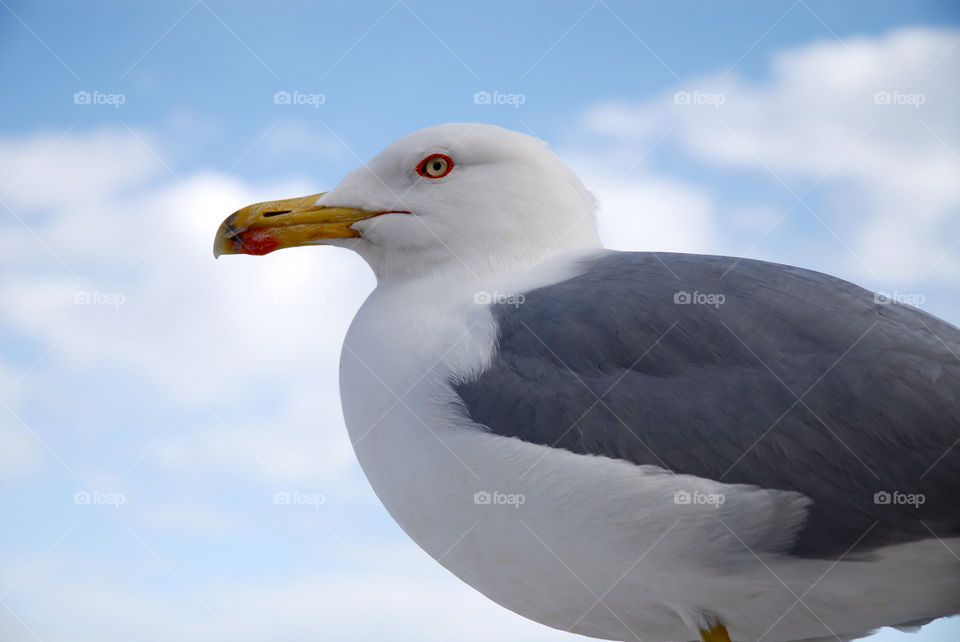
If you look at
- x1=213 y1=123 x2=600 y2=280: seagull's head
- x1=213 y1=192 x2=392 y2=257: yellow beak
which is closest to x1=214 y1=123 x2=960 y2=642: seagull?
x1=213 y1=123 x2=600 y2=280: seagull's head

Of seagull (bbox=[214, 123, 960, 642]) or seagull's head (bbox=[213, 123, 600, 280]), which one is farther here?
seagull's head (bbox=[213, 123, 600, 280])

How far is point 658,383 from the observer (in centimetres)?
219

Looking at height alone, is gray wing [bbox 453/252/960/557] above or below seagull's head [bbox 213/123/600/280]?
below

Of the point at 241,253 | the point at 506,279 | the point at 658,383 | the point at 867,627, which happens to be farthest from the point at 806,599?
the point at 241,253
